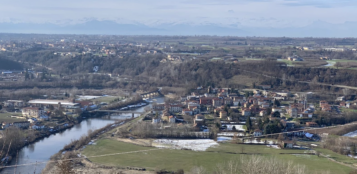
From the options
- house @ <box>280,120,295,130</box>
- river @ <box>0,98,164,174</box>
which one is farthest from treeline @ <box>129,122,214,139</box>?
house @ <box>280,120,295,130</box>

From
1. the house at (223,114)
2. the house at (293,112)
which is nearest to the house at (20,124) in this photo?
the house at (223,114)

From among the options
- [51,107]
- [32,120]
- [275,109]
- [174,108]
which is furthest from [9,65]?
[275,109]

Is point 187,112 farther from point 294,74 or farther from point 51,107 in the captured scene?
point 294,74

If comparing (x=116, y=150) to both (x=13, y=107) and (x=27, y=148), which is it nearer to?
(x=27, y=148)

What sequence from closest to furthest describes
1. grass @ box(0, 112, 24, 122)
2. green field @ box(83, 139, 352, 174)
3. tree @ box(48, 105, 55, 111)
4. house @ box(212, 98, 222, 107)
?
green field @ box(83, 139, 352, 174) < grass @ box(0, 112, 24, 122) < tree @ box(48, 105, 55, 111) < house @ box(212, 98, 222, 107)

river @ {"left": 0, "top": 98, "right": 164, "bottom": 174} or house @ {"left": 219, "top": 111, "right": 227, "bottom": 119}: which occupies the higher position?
house @ {"left": 219, "top": 111, "right": 227, "bottom": 119}

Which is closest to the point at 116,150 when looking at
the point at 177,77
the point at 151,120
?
the point at 151,120

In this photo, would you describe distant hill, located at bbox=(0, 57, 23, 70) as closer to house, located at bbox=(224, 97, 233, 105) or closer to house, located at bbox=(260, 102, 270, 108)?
house, located at bbox=(224, 97, 233, 105)
